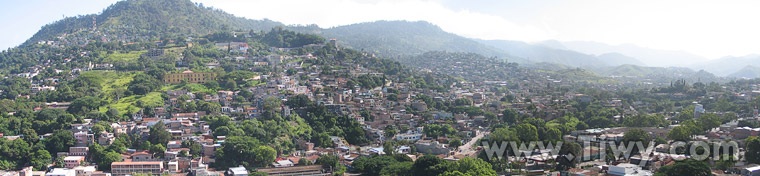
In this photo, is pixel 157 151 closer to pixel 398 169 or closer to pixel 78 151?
pixel 78 151

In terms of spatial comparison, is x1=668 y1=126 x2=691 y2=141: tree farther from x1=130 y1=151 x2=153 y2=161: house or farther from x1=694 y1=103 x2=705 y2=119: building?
x1=130 y1=151 x2=153 y2=161: house

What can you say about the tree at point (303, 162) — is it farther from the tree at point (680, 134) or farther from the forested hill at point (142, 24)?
the forested hill at point (142, 24)

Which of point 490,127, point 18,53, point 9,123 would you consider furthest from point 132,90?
point 18,53

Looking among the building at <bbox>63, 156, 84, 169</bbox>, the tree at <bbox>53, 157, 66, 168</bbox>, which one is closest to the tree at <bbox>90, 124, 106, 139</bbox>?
the building at <bbox>63, 156, 84, 169</bbox>

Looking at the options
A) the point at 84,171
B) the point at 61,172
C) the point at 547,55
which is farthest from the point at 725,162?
the point at 547,55

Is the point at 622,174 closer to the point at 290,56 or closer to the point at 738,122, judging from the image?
the point at 738,122

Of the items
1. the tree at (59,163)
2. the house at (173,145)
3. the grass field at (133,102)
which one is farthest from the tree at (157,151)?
the grass field at (133,102)
